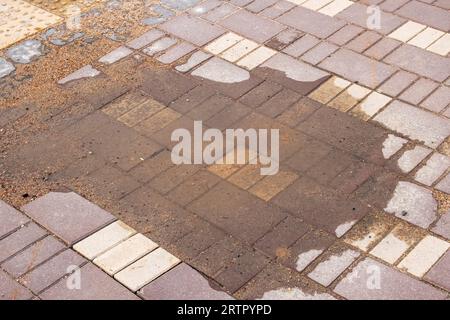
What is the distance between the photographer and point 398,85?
6.71 m

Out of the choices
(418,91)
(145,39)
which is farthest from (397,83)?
(145,39)

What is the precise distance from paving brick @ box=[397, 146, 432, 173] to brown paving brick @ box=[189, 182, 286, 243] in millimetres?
1143

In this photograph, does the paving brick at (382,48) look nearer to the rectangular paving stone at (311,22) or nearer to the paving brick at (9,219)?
the rectangular paving stone at (311,22)

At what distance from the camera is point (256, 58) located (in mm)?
7113

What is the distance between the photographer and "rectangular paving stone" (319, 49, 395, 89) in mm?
6801

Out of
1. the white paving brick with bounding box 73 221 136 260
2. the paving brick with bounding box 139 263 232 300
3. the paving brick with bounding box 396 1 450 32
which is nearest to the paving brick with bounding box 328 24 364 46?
the paving brick with bounding box 396 1 450 32

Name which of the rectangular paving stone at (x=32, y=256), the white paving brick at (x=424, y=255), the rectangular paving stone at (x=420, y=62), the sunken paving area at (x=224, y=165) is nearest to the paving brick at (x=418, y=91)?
the sunken paving area at (x=224, y=165)

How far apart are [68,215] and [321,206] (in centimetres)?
196

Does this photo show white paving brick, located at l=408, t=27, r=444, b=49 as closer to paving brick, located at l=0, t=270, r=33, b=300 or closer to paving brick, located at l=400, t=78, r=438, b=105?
paving brick, located at l=400, t=78, r=438, b=105

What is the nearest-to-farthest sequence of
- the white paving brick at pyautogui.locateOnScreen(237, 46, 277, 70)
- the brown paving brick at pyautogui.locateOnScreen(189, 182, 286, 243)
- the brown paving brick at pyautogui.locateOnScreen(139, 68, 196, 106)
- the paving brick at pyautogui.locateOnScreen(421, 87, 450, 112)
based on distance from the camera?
the brown paving brick at pyautogui.locateOnScreen(189, 182, 286, 243) → the paving brick at pyautogui.locateOnScreen(421, 87, 450, 112) → the brown paving brick at pyautogui.locateOnScreen(139, 68, 196, 106) → the white paving brick at pyautogui.locateOnScreen(237, 46, 277, 70)

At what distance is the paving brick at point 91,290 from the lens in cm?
487

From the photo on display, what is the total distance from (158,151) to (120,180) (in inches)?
18.0

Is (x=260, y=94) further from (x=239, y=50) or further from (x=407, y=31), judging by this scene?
(x=407, y=31)

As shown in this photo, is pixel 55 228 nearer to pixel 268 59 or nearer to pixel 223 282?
pixel 223 282
